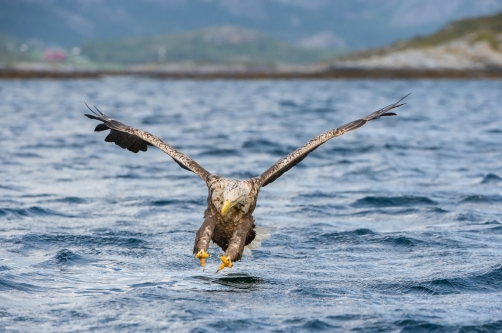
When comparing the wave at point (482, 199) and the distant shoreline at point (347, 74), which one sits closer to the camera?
the wave at point (482, 199)

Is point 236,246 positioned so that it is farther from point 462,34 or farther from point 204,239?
point 462,34

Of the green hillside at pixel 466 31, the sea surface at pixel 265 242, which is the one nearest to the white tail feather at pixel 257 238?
the sea surface at pixel 265 242

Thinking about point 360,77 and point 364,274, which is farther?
point 360,77

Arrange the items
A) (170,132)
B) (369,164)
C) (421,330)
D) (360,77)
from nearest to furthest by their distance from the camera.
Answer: (421,330), (369,164), (170,132), (360,77)

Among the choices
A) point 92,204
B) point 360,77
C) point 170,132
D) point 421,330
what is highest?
point 360,77

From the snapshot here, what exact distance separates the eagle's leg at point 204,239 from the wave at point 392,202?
5.62 meters

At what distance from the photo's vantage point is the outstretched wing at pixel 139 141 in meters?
10.6

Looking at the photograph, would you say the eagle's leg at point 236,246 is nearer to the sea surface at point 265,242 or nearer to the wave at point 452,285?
the sea surface at point 265,242

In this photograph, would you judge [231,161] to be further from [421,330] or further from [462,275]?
[421,330]

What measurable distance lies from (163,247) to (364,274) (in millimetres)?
2943

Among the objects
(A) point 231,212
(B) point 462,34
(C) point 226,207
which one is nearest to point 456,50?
(B) point 462,34

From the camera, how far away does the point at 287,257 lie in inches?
445

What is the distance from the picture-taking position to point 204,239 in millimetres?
9742

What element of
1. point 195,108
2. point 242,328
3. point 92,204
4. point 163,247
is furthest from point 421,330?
point 195,108
